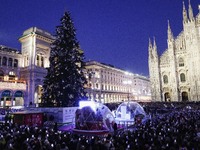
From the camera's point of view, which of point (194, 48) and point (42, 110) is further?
point (194, 48)

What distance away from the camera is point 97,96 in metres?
62.0

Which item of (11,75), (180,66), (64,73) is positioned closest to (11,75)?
(11,75)

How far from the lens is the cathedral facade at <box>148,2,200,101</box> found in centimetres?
4591

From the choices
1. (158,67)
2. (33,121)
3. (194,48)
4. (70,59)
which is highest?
(194,48)

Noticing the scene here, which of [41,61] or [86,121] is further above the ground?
[41,61]

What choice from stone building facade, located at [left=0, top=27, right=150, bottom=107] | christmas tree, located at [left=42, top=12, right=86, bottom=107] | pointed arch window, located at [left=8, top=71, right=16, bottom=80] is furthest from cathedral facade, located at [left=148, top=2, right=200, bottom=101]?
pointed arch window, located at [left=8, top=71, right=16, bottom=80]

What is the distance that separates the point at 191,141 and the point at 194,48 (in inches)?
1725

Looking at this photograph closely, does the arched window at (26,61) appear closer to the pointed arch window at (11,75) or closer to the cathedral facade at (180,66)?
the pointed arch window at (11,75)

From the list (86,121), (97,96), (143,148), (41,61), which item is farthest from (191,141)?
(97,96)

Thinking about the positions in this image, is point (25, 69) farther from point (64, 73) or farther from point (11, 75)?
point (64, 73)

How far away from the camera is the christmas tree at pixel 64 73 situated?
21875mm

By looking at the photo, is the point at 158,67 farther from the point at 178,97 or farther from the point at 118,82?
the point at 118,82

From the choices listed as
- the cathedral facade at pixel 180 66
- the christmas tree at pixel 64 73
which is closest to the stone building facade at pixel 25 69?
the christmas tree at pixel 64 73

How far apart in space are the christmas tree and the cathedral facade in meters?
33.7
